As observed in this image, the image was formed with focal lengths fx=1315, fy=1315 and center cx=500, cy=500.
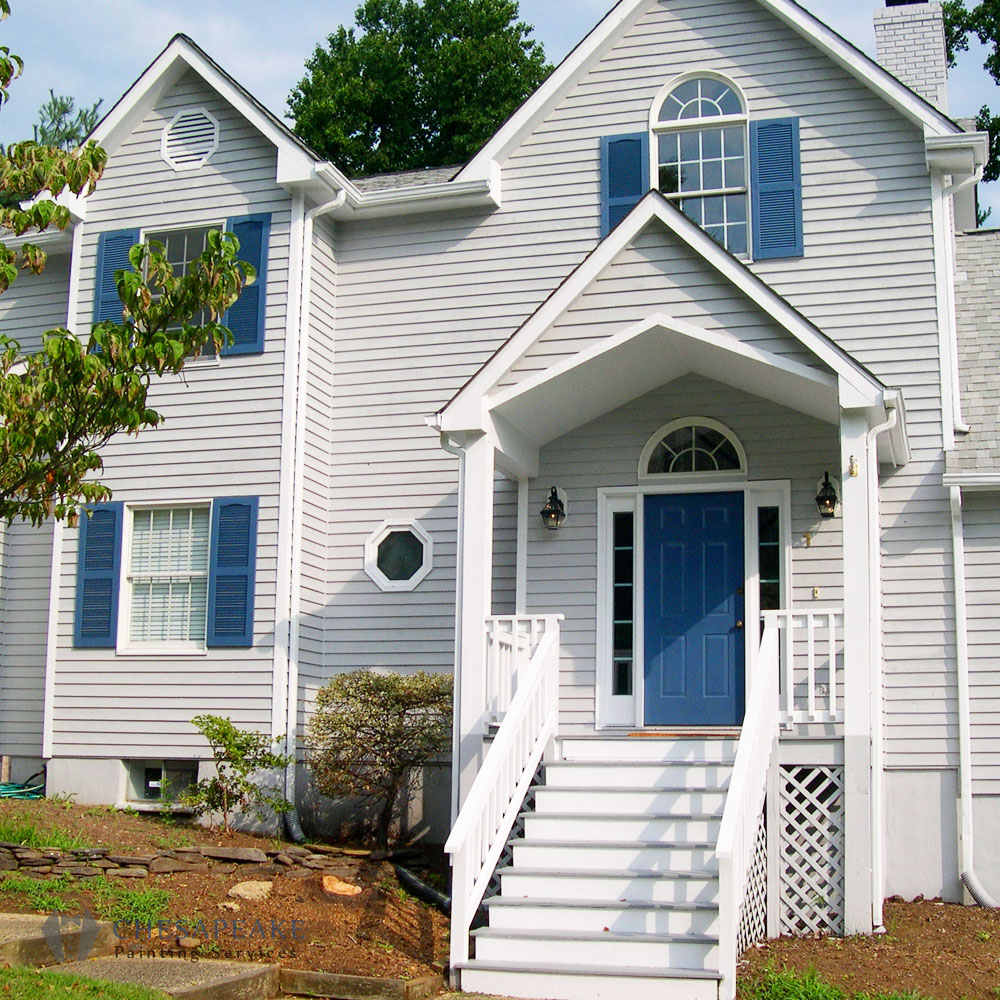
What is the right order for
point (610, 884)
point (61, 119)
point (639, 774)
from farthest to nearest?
1. point (61, 119)
2. point (639, 774)
3. point (610, 884)

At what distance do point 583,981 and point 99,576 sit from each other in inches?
279

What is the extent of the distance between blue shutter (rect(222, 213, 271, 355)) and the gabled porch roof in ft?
10.1

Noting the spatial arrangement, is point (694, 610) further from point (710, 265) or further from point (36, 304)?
point (36, 304)

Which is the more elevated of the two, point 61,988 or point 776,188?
point 776,188

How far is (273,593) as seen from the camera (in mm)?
12117

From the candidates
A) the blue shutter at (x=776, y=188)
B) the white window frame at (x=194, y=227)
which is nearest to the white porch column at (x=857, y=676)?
the blue shutter at (x=776, y=188)

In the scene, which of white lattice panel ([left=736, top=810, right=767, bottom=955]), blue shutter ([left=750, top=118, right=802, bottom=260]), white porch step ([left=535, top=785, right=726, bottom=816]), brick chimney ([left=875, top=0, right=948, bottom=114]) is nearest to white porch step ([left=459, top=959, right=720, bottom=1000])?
white lattice panel ([left=736, top=810, right=767, bottom=955])

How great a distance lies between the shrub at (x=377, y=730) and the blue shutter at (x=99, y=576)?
8.26 feet

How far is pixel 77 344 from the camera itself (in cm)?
791

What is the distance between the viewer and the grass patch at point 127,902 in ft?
28.0

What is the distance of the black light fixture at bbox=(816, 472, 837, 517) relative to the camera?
1104 centimetres

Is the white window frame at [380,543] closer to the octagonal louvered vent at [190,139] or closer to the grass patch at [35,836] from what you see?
the grass patch at [35,836]

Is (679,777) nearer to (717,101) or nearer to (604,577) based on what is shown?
(604,577)

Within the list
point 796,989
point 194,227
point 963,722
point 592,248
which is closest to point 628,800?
point 796,989
